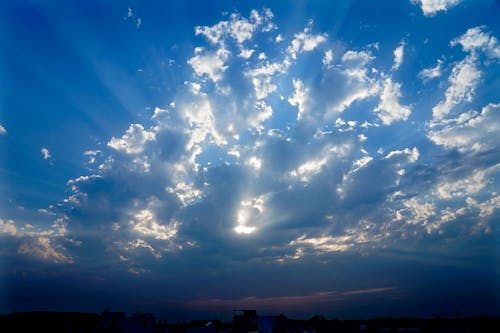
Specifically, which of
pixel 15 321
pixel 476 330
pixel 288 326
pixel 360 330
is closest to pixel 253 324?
pixel 288 326

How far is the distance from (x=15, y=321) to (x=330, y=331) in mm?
64393

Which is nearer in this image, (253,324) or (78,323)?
(78,323)

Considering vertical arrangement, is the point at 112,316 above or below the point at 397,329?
above

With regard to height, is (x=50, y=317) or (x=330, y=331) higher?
(x=50, y=317)

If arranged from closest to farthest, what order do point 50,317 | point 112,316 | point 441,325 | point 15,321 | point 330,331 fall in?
point 15,321 < point 50,317 < point 112,316 < point 330,331 < point 441,325

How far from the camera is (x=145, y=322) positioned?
236ft

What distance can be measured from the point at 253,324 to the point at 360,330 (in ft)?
91.4

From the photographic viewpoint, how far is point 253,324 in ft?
240

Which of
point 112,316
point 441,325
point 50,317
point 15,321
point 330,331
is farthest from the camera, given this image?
point 441,325

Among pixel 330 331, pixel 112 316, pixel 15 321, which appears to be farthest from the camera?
pixel 330 331

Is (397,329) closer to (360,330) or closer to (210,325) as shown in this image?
(360,330)

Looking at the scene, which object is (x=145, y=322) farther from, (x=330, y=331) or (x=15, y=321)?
(x=330, y=331)

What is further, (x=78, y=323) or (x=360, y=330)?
(x=360, y=330)

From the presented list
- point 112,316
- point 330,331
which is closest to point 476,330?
point 330,331
